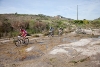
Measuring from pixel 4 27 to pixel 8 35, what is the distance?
268cm

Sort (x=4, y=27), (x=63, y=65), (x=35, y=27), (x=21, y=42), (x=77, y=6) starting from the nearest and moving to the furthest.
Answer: (x=63, y=65), (x=21, y=42), (x=4, y=27), (x=35, y=27), (x=77, y=6)

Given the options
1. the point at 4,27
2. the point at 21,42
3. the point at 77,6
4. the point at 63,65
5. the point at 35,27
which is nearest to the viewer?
the point at 63,65

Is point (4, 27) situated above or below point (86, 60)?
above

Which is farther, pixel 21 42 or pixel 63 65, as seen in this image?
pixel 21 42

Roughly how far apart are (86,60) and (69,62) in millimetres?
1200

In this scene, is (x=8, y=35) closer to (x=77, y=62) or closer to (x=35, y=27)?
(x=35, y=27)

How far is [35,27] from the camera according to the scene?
1212 inches

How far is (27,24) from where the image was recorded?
31.3 meters

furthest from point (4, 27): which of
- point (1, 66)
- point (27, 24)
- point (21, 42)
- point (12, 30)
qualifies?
point (1, 66)

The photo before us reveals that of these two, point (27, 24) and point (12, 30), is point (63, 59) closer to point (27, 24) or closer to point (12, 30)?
point (12, 30)

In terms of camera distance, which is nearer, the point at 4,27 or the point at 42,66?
the point at 42,66

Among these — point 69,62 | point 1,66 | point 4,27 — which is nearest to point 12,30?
point 4,27

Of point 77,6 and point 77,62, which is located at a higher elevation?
point 77,6

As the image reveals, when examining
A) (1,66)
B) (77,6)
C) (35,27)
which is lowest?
(1,66)
